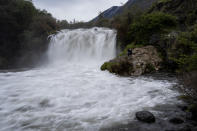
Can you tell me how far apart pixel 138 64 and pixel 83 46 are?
419 inches

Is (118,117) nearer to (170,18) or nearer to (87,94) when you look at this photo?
(87,94)

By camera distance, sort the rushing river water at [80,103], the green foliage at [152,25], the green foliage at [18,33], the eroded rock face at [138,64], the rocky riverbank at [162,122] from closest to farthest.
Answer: the rocky riverbank at [162,122] → the rushing river water at [80,103] → the eroded rock face at [138,64] → the green foliage at [152,25] → the green foliage at [18,33]

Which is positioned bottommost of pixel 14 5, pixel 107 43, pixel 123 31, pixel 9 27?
pixel 107 43

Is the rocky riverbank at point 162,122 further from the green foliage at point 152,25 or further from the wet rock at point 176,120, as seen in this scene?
the green foliage at point 152,25

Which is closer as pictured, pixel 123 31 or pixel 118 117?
pixel 118 117

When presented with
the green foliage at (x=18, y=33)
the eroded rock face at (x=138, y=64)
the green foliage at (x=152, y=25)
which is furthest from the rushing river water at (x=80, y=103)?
the green foliage at (x=18, y=33)

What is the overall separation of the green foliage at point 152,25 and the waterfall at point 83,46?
438cm

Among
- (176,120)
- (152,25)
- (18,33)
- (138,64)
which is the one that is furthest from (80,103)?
(18,33)

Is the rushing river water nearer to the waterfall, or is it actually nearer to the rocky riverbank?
the rocky riverbank

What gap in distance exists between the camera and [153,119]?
169 inches

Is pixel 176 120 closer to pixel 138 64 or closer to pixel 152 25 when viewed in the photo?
pixel 138 64

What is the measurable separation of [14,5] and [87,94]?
2196 centimetres

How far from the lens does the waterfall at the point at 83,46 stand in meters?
17.2

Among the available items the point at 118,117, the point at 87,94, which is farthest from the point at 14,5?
the point at 118,117
